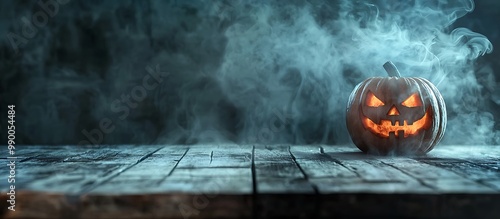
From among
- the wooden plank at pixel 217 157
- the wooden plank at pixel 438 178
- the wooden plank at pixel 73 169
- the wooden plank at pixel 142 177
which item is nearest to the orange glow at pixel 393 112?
the wooden plank at pixel 438 178

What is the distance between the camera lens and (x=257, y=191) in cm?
175

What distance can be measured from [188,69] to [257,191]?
88.4 inches

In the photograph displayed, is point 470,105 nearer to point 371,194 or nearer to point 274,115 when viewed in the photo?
point 274,115

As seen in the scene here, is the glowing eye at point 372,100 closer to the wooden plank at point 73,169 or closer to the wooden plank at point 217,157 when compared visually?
the wooden plank at point 217,157

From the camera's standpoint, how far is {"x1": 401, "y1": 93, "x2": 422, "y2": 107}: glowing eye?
9.33 ft

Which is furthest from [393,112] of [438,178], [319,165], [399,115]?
[438,178]

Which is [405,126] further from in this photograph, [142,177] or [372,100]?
[142,177]

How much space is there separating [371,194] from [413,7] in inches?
95.9

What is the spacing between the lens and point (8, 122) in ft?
12.7

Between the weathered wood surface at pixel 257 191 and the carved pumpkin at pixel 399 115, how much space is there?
444mm

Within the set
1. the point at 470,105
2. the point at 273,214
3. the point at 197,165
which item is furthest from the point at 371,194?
the point at 470,105

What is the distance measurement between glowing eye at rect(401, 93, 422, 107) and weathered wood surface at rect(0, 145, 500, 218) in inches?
19.9

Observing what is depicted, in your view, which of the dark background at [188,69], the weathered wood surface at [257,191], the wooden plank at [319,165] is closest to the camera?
the weathered wood surface at [257,191]

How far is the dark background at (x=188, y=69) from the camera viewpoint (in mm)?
3809
